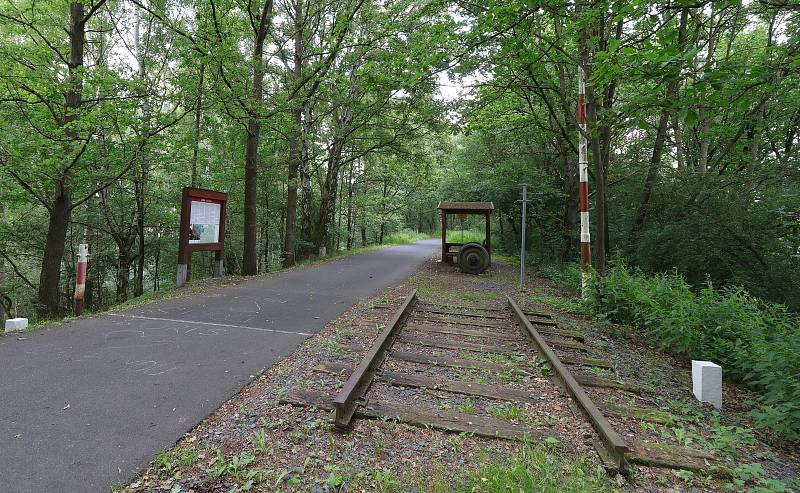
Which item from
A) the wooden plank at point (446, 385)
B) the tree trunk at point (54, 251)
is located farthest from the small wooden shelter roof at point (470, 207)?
the tree trunk at point (54, 251)

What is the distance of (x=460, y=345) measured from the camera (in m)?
5.11

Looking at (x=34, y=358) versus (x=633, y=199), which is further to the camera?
(x=633, y=199)

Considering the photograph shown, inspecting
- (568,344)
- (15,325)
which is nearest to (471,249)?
(568,344)

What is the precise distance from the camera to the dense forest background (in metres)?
6.85

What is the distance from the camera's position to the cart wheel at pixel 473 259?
12.6 m

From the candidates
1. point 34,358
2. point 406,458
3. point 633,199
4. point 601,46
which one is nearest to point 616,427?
point 406,458

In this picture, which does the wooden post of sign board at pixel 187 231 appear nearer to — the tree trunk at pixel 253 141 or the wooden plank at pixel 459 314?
the tree trunk at pixel 253 141

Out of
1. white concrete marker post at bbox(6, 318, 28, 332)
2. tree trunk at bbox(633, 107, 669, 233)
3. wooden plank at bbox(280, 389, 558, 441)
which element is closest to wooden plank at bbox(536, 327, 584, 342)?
wooden plank at bbox(280, 389, 558, 441)

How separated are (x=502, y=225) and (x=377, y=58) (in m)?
13.2

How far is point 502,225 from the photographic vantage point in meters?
22.7

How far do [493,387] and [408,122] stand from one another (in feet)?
48.2

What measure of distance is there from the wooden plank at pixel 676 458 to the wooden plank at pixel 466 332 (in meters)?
2.69

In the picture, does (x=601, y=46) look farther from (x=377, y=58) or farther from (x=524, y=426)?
(x=524, y=426)

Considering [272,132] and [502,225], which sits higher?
[272,132]
